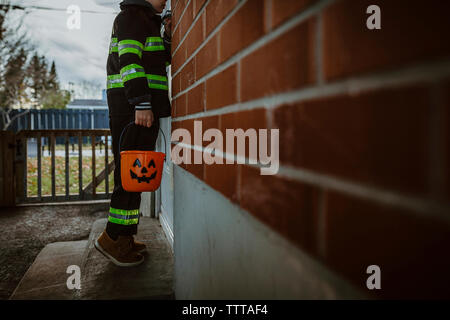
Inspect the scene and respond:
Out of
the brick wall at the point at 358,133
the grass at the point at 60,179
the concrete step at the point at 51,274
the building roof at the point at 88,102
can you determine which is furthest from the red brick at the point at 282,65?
the building roof at the point at 88,102

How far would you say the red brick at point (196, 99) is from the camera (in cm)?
104

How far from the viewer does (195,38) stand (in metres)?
1.12

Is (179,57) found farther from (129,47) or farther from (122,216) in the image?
(122,216)

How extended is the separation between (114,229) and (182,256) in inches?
39.5

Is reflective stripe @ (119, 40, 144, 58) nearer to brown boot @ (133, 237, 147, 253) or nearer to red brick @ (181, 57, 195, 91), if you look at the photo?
red brick @ (181, 57, 195, 91)

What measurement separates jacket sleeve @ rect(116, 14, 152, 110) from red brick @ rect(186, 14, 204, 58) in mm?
882

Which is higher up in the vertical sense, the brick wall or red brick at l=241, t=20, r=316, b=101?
red brick at l=241, t=20, r=316, b=101

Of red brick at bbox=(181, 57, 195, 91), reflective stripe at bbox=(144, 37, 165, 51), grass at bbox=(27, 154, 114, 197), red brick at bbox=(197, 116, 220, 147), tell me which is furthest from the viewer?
grass at bbox=(27, 154, 114, 197)

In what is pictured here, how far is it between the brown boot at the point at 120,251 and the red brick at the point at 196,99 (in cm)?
134

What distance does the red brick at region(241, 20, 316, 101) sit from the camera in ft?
1.51

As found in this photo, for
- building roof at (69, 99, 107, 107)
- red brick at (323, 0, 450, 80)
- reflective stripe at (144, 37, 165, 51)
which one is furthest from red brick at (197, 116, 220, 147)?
building roof at (69, 99, 107, 107)

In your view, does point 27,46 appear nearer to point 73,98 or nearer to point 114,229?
point 114,229

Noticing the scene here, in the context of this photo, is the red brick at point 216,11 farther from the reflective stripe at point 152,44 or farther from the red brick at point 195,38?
the reflective stripe at point 152,44
